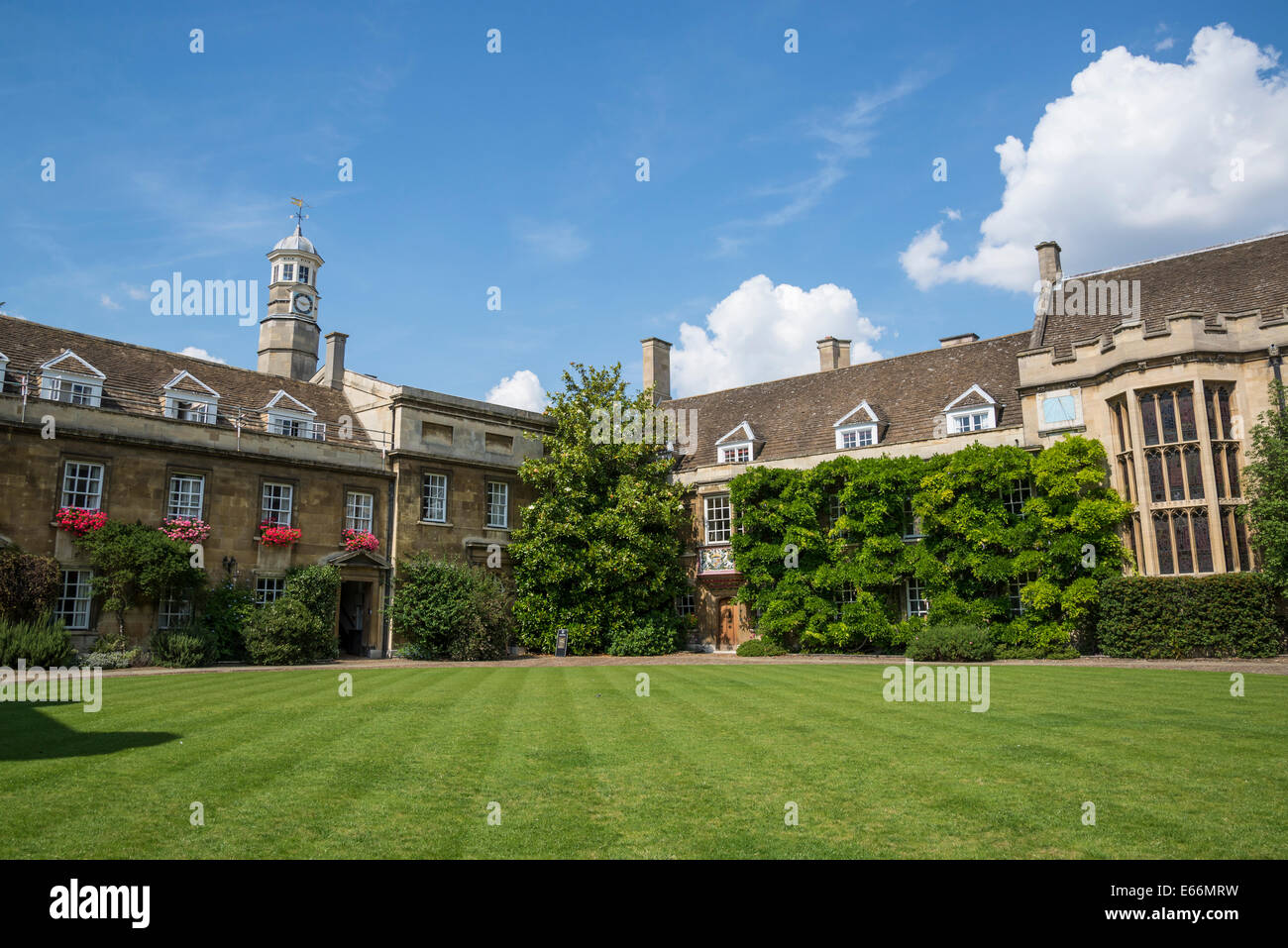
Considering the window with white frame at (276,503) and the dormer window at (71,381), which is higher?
the dormer window at (71,381)

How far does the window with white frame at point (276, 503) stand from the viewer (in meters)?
27.3

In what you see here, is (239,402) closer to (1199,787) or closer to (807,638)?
(807,638)

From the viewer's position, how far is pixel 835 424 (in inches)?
1305

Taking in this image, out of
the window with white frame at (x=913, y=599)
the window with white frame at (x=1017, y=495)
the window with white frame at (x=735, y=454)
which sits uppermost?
the window with white frame at (x=735, y=454)

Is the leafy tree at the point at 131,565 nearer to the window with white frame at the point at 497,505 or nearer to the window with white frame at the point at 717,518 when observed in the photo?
the window with white frame at the point at 497,505

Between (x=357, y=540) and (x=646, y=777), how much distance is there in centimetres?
2365

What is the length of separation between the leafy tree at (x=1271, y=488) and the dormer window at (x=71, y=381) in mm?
32746

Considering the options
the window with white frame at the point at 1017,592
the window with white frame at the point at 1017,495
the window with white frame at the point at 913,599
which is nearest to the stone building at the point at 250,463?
the window with white frame at the point at 913,599

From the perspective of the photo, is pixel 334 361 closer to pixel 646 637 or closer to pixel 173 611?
pixel 173 611

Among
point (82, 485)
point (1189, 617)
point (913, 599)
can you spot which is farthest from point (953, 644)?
point (82, 485)

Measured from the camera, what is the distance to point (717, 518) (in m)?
34.8

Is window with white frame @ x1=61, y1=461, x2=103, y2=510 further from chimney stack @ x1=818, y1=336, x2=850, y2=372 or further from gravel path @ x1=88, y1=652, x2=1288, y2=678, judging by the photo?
chimney stack @ x1=818, y1=336, x2=850, y2=372

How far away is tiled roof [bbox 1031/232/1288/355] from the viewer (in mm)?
26109
